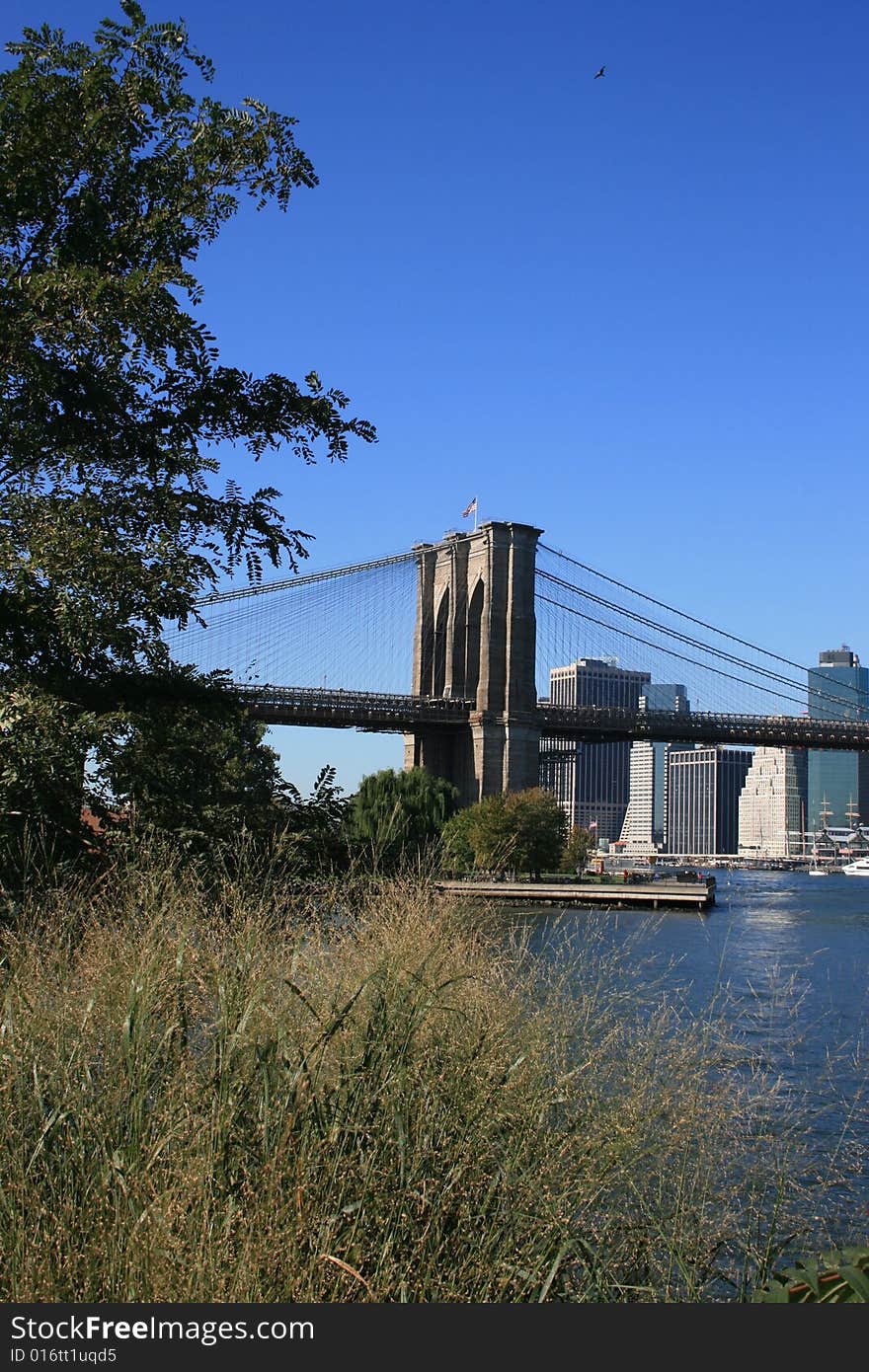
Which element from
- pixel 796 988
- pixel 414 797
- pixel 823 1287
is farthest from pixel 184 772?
pixel 414 797

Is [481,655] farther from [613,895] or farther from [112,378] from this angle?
[112,378]

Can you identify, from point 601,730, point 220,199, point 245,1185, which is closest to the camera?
point 245,1185

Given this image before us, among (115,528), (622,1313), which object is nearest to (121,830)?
(115,528)

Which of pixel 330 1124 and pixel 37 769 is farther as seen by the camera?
pixel 37 769

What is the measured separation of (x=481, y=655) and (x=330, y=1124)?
2895 inches

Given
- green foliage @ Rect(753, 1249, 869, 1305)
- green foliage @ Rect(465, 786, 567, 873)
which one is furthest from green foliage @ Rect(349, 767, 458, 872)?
green foliage @ Rect(753, 1249, 869, 1305)

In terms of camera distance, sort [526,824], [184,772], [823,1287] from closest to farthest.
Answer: [823,1287]
[184,772]
[526,824]

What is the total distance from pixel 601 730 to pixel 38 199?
6787 cm

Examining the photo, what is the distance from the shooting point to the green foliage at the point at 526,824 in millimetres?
62031

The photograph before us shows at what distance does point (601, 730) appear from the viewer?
73.9 metres

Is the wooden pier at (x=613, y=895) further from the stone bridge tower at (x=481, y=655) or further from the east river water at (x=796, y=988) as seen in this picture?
the stone bridge tower at (x=481, y=655)

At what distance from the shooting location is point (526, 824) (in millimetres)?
64500

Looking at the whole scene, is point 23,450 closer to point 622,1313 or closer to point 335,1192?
point 335,1192

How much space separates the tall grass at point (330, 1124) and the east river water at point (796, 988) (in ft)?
2.55
